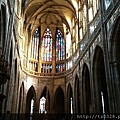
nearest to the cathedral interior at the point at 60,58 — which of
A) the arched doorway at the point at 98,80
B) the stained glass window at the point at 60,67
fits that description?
the arched doorway at the point at 98,80

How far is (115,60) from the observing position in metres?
13.9

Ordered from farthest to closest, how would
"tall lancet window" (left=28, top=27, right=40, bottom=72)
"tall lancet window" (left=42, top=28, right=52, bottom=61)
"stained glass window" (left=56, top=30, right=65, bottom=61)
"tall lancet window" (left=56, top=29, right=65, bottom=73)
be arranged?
"tall lancet window" (left=42, top=28, right=52, bottom=61) < "stained glass window" (left=56, top=30, right=65, bottom=61) < "tall lancet window" (left=56, top=29, right=65, bottom=73) < "tall lancet window" (left=28, top=27, right=40, bottom=72)

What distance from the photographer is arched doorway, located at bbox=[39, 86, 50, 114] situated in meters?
29.0

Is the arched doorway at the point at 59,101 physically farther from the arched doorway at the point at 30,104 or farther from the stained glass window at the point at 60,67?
the arched doorway at the point at 30,104

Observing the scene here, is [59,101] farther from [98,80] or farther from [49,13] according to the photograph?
[49,13]

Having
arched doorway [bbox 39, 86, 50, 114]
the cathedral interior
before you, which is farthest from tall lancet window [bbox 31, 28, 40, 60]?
arched doorway [bbox 39, 86, 50, 114]

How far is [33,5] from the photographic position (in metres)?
28.6

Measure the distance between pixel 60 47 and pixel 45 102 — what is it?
9.99 m

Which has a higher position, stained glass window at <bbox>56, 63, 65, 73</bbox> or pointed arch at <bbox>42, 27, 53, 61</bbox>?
pointed arch at <bbox>42, 27, 53, 61</bbox>

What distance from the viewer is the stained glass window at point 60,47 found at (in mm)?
32466

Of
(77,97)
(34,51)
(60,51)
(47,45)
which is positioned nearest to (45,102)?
(77,97)

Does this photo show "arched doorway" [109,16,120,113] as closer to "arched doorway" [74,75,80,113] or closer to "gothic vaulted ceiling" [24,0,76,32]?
"arched doorway" [74,75,80,113]

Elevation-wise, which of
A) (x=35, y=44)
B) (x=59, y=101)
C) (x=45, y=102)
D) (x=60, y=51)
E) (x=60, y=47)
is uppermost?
(x=35, y=44)

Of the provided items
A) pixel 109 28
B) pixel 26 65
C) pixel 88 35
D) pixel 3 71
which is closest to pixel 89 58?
pixel 88 35
